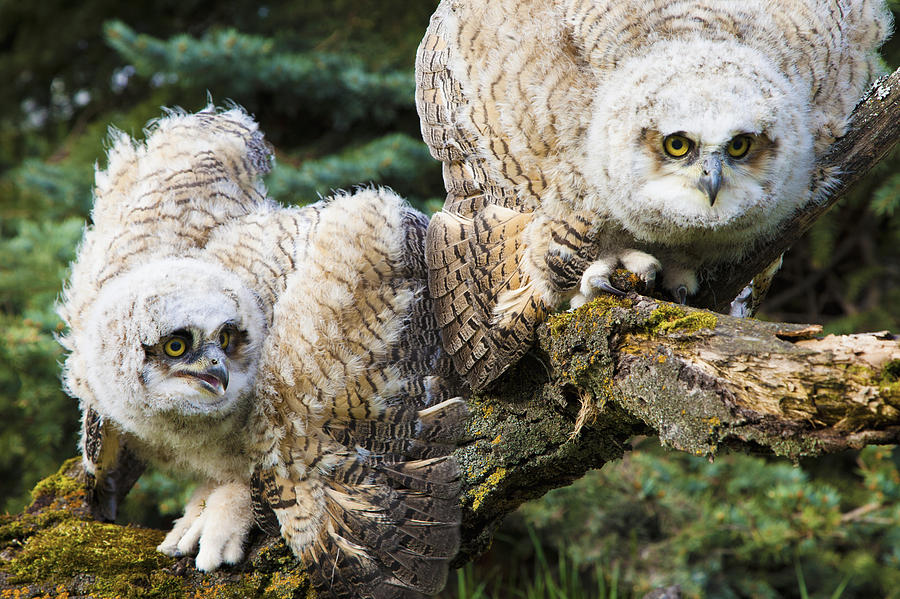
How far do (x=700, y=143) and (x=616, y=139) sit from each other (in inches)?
8.1

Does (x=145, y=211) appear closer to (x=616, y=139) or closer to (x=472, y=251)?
(x=472, y=251)

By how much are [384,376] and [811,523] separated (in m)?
2.34

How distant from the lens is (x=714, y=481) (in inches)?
153

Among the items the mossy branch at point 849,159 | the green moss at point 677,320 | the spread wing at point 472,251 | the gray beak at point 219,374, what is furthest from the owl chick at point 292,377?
the mossy branch at point 849,159

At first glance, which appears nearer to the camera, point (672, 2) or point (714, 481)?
point (672, 2)

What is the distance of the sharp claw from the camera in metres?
1.85

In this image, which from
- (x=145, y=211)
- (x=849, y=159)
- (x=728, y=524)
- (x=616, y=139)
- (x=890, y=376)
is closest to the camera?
(x=890, y=376)

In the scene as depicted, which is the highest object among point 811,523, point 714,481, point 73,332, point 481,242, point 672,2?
point 672,2

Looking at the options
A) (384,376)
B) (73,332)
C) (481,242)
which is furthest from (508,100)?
(73,332)

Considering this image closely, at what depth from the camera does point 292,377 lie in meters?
2.05

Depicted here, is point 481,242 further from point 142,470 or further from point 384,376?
point 142,470

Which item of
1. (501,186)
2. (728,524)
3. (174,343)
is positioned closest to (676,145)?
(501,186)

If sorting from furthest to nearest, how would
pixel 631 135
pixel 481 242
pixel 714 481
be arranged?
pixel 714 481 < pixel 481 242 < pixel 631 135

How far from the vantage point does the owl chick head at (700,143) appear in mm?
1756
